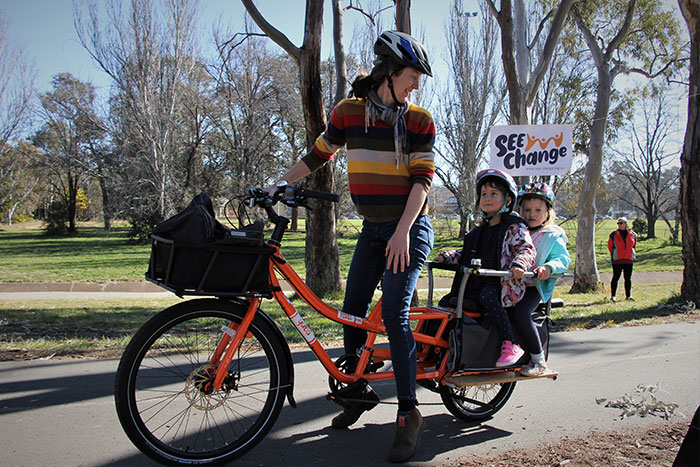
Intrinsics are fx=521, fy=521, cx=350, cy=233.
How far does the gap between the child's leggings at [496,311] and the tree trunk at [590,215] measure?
40.0 ft

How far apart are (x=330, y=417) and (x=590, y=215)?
526 inches

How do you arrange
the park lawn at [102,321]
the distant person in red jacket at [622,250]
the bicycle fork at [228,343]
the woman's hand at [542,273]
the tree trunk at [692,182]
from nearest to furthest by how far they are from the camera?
the bicycle fork at [228,343] → the woman's hand at [542,273] → the park lawn at [102,321] → the tree trunk at [692,182] → the distant person in red jacket at [622,250]

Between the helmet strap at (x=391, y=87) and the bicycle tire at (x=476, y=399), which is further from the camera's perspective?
the bicycle tire at (x=476, y=399)

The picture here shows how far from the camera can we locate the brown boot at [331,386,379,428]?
11.2 ft

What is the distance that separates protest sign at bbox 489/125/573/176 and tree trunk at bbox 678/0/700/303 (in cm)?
226

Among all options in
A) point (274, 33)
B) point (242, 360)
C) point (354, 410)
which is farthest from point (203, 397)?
point (274, 33)

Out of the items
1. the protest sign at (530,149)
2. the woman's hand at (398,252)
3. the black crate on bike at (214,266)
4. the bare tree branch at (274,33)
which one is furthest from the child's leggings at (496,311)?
the bare tree branch at (274,33)

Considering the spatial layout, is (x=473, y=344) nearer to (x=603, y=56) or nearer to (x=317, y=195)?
(x=317, y=195)

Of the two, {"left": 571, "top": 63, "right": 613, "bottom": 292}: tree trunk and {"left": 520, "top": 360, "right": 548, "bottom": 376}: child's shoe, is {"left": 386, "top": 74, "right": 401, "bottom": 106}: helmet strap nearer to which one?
{"left": 520, "top": 360, "right": 548, "bottom": 376}: child's shoe

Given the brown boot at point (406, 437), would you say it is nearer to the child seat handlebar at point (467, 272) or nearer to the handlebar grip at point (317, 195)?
the child seat handlebar at point (467, 272)

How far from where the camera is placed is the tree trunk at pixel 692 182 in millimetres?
9344

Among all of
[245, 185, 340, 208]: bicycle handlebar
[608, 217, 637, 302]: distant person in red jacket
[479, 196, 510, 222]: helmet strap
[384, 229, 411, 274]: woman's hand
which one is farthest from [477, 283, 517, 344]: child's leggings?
[608, 217, 637, 302]: distant person in red jacket

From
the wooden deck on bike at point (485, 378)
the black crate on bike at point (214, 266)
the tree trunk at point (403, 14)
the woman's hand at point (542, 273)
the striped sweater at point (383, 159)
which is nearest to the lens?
the black crate on bike at point (214, 266)

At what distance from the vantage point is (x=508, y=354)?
11.6 ft
